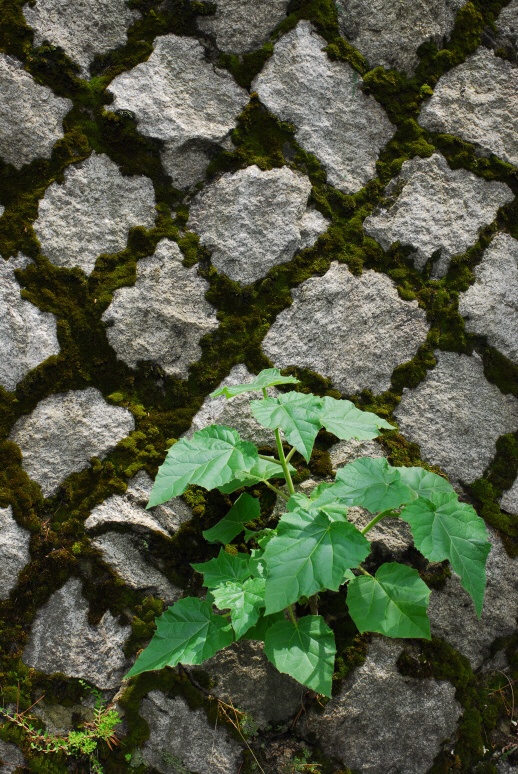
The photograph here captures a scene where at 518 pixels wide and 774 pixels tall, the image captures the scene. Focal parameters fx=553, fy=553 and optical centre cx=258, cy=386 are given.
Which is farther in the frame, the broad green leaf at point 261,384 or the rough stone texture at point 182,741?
the rough stone texture at point 182,741

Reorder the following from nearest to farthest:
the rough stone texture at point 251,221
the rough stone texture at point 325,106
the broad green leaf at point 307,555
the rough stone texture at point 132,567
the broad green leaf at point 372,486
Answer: the broad green leaf at point 307,555 < the broad green leaf at point 372,486 < the rough stone texture at point 132,567 < the rough stone texture at point 251,221 < the rough stone texture at point 325,106

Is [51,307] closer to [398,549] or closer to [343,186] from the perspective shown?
[343,186]

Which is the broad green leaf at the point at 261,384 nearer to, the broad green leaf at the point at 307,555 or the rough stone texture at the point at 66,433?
the broad green leaf at the point at 307,555

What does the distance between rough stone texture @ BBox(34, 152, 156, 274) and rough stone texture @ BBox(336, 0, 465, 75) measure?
1.15m

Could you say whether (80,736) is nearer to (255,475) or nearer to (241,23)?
(255,475)

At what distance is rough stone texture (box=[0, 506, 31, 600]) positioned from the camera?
6.39 feet

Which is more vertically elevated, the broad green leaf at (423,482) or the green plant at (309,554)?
the broad green leaf at (423,482)

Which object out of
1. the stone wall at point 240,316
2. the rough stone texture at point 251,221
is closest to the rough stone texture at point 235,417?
the stone wall at point 240,316

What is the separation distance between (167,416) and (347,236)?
105cm

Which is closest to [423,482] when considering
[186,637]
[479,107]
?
[186,637]

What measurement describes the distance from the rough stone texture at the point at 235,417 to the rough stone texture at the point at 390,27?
61.8 inches

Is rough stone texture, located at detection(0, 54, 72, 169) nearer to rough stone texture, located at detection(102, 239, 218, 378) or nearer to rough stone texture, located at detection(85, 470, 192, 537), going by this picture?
rough stone texture, located at detection(102, 239, 218, 378)

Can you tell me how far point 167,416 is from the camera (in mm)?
2125

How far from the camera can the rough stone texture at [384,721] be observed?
6.37ft
